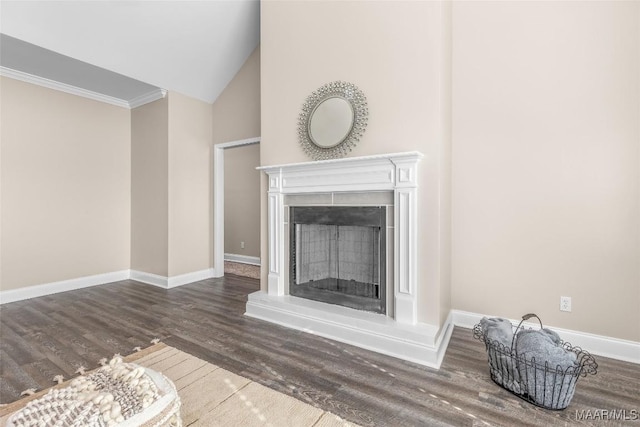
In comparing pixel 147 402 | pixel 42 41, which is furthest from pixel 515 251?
pixel 42 41

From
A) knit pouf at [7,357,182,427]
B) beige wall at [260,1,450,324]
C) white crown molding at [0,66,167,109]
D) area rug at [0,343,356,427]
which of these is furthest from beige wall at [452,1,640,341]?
white crown molding at [0,66,167,109]

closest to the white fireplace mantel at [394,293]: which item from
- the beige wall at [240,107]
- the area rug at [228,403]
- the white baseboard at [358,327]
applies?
the white baseboard at [358,327]

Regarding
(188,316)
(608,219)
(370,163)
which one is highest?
(370,163)

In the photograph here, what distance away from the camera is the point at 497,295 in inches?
110

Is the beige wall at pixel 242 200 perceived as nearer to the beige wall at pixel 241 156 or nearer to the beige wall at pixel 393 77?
the beige wall at pixel 241 156

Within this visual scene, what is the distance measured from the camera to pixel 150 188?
4.59 metres

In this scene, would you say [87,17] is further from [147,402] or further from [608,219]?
[608,219]

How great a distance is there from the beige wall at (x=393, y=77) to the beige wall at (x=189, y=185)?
213 centimetres

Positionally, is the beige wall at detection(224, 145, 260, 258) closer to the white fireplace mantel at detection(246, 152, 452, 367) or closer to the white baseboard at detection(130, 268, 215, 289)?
the white baseboard at detection(130, 268, 215, 289)

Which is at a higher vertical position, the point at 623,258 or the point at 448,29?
the point at 448,29

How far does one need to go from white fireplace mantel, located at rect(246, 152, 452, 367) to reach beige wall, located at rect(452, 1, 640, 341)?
77 centimetres

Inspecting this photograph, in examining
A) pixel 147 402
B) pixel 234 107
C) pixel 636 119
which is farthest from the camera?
pixel 234 107

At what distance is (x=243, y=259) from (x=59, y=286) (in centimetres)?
282

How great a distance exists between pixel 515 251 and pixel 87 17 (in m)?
4.78
